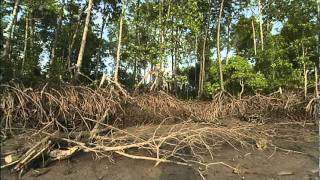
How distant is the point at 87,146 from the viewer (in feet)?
30.5

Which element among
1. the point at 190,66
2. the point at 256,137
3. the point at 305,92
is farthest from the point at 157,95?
the point at 190,66

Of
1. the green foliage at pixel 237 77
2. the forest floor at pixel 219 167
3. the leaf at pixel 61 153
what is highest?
the green foliage at pixel 237 77

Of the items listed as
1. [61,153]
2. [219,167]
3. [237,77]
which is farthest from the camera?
[237,77]

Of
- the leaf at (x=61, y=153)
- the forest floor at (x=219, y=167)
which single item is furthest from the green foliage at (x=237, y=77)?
the leaf at (x=61, y=153)

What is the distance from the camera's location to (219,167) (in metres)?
9.69

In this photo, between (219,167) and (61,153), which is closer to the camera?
(61,153)

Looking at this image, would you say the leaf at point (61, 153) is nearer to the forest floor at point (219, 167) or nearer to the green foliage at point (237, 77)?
the forest floor at point (219, 167)

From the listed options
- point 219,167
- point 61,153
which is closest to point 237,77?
point 219,167

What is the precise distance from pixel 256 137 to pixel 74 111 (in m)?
4.09

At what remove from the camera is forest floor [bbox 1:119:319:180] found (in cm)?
876

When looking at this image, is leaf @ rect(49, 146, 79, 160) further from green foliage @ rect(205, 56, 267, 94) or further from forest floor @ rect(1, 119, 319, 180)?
green foliage @ rect(205, 56, 267, 94)

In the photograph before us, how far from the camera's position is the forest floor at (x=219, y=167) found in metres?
8.76

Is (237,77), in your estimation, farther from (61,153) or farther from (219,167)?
(61,153)

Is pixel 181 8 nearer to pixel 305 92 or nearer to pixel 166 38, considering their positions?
pixel 166 38
